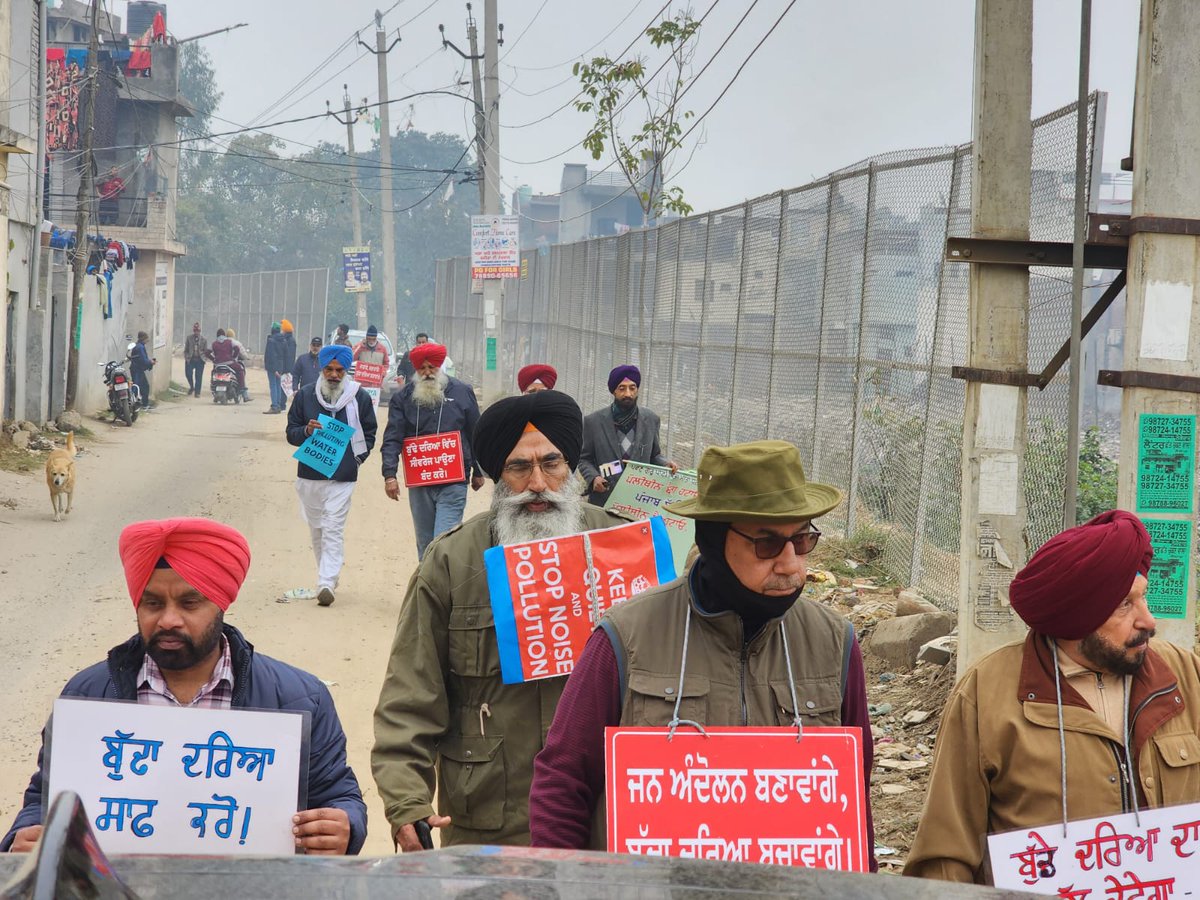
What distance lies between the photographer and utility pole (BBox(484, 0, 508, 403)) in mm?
27250

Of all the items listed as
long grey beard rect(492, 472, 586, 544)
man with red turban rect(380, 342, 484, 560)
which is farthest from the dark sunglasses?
man with red turban rect(380, 342, 484, 560)

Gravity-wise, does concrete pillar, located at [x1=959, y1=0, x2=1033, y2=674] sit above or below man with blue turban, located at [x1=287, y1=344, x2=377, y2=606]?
above

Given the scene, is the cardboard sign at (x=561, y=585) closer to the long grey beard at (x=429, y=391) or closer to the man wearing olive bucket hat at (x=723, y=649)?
the man wearing olive bucket hat at (x=723, y=649)

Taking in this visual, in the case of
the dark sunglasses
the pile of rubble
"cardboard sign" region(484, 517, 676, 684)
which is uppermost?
the dark sunglasses

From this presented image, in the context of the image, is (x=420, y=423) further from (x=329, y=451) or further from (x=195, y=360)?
(x=195, y=360)

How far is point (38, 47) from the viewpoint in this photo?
23922 millimetres

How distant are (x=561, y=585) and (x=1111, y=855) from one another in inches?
→ 68.7

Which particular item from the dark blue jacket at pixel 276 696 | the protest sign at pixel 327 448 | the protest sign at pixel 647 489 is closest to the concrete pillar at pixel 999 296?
the dark blue jacket at pixel 276 696

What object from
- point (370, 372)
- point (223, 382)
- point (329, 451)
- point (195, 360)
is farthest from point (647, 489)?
point (195, 360)

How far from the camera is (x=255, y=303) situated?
60.9 meters

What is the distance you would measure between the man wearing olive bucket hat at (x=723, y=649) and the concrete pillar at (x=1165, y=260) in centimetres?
191

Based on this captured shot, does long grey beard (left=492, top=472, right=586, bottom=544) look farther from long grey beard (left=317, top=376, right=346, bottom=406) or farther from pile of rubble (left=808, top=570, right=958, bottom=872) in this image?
long grey beard (left=317, top=376, right=346, bottom=406)

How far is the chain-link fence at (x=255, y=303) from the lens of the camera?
188 ft

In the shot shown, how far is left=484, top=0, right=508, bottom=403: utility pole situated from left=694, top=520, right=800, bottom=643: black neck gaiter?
77.3ft
